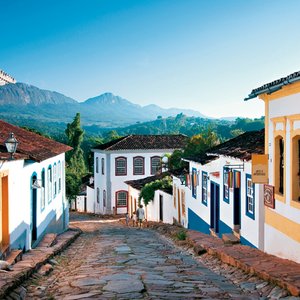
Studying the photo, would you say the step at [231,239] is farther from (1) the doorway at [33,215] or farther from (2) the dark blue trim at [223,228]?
(1) the doorway at [33,215]

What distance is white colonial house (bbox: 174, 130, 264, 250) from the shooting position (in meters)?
13.7

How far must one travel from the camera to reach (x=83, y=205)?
5153 cm

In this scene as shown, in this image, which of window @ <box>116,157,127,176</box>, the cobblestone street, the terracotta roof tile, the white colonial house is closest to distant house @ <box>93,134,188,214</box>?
window @ <box>116,157,127,176</box>

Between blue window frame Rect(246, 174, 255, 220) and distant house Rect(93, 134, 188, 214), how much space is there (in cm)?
2889

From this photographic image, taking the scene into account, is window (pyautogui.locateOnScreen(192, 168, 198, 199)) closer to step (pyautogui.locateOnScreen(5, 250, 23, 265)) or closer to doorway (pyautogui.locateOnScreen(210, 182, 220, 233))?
doorway (pyautogui.locateOnScreen(210, 182, 220, 233))

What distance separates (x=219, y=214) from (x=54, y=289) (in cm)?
1008

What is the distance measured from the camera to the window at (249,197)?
13844 mm

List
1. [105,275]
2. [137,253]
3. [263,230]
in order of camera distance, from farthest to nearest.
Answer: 1. [137,253]
2. [263,230]
3. [105,275]

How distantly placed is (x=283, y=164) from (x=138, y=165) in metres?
33.2

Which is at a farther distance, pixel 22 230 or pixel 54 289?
pixel 22 230

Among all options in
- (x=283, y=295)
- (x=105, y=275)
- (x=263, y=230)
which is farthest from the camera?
(x=263, y=230)

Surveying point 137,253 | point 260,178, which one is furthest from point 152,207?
point 260,178

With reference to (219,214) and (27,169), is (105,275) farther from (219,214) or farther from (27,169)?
(219,214)

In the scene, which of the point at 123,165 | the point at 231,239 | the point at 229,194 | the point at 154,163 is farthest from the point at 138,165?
the point at 231,239
